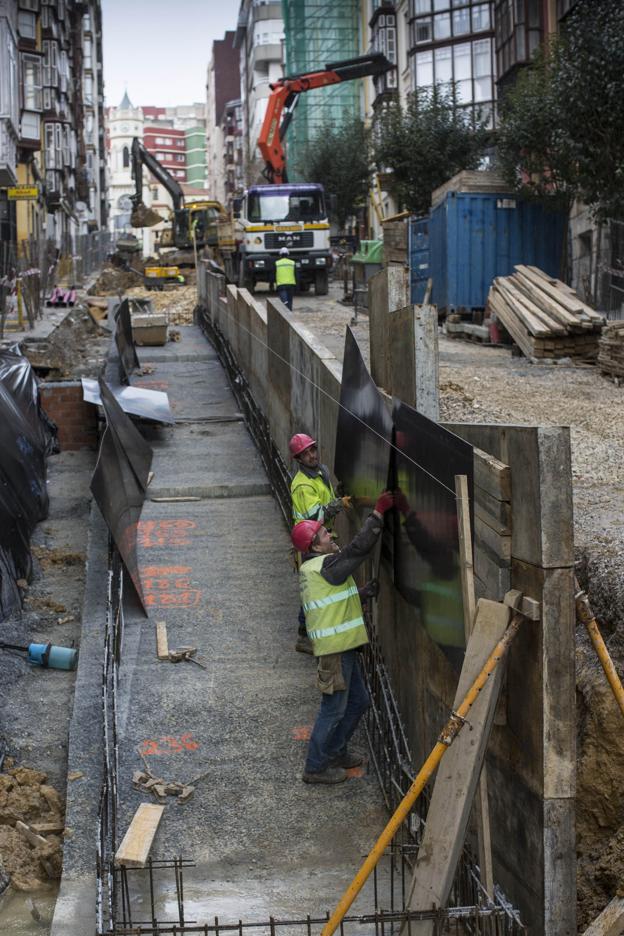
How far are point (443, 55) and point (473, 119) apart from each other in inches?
492

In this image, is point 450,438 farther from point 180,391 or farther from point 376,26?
point 376,26

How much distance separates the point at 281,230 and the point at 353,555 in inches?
895

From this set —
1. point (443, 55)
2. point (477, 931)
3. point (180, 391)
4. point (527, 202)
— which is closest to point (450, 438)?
point (477, 931)

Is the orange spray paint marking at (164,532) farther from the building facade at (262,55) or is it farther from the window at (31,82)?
the building facade at (262,55)

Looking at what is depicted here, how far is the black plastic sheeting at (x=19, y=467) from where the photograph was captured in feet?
32.8

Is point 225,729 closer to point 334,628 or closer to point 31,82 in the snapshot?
point 334,628

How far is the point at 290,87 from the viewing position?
3084 cm

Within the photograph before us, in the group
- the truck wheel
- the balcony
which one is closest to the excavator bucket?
the balcony

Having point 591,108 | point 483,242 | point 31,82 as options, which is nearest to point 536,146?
point 483,242

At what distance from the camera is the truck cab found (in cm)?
2786

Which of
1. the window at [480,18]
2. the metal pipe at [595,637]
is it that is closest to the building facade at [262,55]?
the window at [480,18]

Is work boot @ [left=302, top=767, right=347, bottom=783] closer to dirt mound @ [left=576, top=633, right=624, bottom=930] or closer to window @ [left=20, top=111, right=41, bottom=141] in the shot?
dirt mound @ [left=576, top=633, right=624, bottom=930]

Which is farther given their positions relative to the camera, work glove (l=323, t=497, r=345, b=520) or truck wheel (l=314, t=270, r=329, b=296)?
truck wheel (l=314, t=270, r=329, b=296)

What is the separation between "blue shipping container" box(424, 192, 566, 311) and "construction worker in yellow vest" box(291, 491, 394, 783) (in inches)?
618
